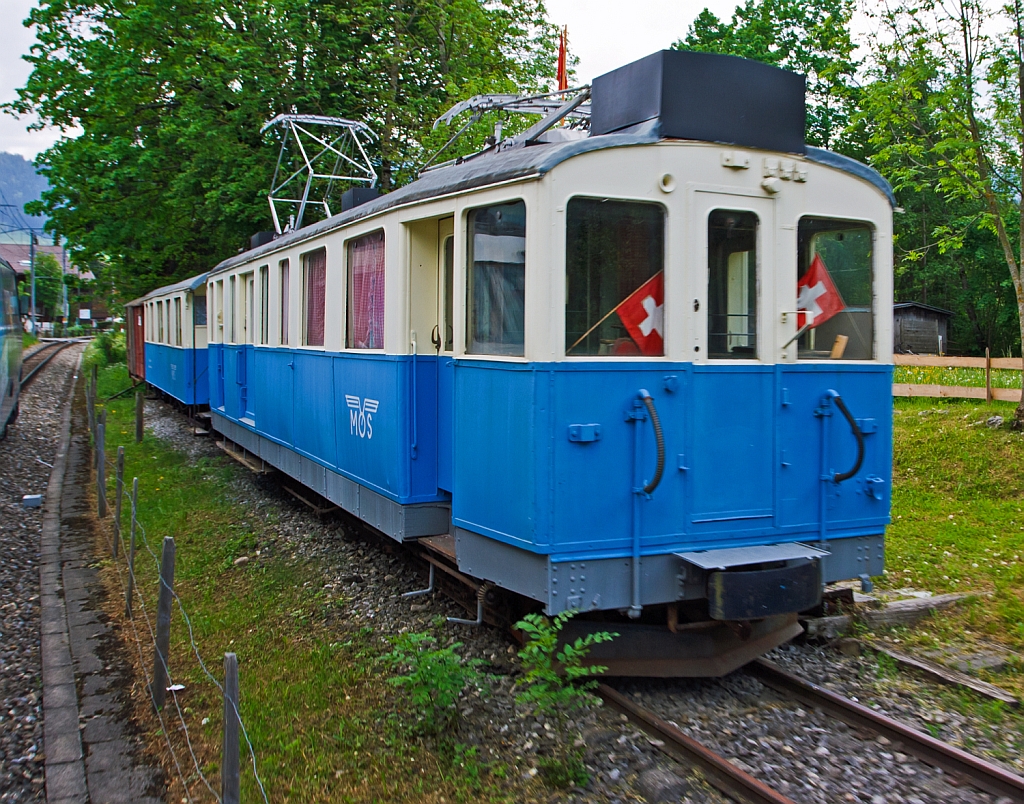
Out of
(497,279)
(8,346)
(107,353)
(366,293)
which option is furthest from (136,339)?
(497,279)

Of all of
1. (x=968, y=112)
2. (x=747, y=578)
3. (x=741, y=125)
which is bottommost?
(x=747, y=578)

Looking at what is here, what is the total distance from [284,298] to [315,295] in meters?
1.18

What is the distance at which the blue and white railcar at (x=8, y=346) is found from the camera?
599 inches

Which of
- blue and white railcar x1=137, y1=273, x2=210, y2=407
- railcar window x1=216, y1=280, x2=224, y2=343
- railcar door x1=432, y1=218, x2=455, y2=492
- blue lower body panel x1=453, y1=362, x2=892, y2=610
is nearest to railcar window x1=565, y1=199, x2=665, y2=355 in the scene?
blue lower body panel x1=453, y1=362, x2=892, y2=610

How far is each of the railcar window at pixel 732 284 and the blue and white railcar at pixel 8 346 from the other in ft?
44.5

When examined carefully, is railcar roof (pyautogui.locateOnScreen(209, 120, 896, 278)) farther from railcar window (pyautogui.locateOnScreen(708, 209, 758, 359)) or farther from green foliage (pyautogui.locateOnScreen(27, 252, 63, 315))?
green foliage (pyautogui.locateOnScreen(27, 252, 63, 315))

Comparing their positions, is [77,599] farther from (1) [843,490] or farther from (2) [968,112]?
(2) [968,112]

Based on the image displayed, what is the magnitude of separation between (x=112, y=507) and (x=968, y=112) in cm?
1215

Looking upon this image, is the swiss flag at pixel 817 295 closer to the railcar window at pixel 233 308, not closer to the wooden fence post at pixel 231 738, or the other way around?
the wooden fence post at pixel 231 738

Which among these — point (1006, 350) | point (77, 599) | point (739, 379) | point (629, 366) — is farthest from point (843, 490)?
point (1006, 350)

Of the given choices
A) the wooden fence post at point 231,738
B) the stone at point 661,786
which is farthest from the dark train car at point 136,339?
the stone at point 661,786

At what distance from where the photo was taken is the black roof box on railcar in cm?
492

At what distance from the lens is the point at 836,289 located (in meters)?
5.38

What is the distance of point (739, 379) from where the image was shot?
16.5 ft
